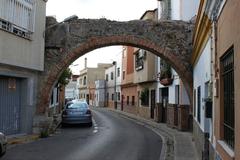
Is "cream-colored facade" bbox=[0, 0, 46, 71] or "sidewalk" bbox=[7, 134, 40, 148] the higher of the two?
"cream-colored facade" bbox=[0, 0, 46, 71]

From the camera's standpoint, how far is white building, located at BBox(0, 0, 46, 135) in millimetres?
15266

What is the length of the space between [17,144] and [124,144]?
384 centimetres

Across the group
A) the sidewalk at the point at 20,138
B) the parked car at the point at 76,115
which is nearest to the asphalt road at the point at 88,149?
the sidewalk at the point at 20,138

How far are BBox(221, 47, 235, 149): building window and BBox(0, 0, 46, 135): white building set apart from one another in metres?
9.95

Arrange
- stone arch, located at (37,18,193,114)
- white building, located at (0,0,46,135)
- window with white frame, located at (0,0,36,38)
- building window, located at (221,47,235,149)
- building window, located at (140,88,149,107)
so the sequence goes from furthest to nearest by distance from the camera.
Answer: building window, located at (140,88,149,107) → stone arch, located at (37,18,193,114) → white building, located at (0,0,46,135) → window with white frame, located at (0,0,36,38) → building window, located at (221,47,235,149)

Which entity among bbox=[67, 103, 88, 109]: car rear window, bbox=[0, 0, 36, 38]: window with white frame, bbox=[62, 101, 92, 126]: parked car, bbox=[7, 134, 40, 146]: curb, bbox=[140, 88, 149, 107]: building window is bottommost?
bbox=[7, 134, 40, 146]: curb

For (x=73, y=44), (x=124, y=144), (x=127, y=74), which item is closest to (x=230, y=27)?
(x=124, y=144)

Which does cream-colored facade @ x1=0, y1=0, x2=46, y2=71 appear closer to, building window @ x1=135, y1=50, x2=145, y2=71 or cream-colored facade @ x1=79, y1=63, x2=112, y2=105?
building window @ x1=135, y1=50, x2=145, y2=71

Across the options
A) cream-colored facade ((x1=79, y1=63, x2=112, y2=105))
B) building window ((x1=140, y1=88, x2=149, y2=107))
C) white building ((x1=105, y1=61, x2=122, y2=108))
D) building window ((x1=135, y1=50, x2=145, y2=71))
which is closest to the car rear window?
building window ((x1=135, y1=50, x2=145, y2=71))

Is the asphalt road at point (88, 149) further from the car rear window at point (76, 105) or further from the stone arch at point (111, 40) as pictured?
the car rear window at point (76, 105)

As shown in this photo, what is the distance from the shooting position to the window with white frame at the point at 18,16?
14.9 meters

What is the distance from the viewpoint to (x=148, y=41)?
63.8ft

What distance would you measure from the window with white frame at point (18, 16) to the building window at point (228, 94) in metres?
9.99

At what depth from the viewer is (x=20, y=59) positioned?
16281 millimetres
